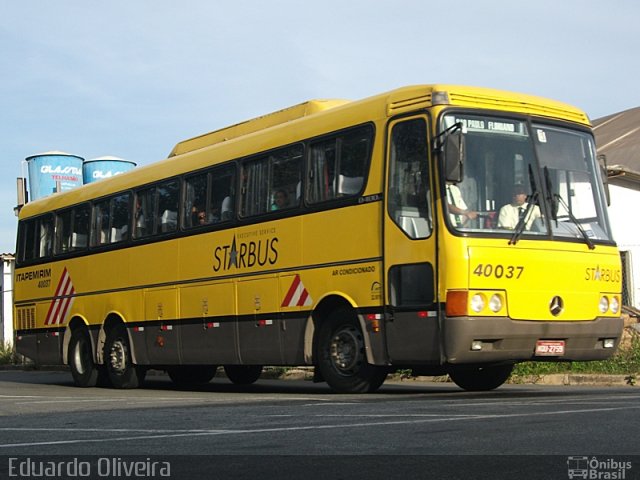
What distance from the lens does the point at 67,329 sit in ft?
69.7

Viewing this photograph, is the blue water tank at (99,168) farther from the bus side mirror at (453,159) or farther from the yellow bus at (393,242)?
the bus side mirror at (453,159)

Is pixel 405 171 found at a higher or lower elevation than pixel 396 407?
higher

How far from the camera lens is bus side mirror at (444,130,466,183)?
1269 centimetres

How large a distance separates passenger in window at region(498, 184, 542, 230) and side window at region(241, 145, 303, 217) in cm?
311

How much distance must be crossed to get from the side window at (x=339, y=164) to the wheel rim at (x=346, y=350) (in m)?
1.70

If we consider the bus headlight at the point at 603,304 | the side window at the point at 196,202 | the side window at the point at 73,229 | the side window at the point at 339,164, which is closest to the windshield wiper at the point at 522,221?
the bus headlight at the point at 603,304

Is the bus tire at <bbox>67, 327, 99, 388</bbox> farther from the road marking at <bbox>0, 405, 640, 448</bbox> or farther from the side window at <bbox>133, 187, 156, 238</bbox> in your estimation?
the road marking at <bbox>0, 405, 640, 448</bbox>

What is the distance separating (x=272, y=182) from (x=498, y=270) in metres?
4.06

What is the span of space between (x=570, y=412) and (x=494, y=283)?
3.58 m
